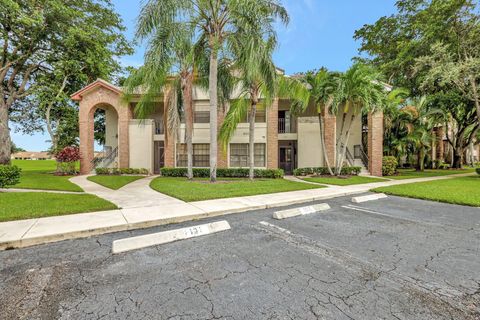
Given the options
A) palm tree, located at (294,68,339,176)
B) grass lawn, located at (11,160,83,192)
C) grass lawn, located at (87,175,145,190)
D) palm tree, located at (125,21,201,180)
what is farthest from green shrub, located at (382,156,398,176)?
grass lawn, located at (11,160,83,192)

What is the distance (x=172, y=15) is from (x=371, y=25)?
2344 centimetres

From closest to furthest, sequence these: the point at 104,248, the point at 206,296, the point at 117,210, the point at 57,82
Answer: the point at 206,296 < the point at 104,248 < the point at 117,210 < the point at 57,82

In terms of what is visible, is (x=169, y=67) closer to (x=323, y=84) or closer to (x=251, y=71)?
(x=251, y=71)

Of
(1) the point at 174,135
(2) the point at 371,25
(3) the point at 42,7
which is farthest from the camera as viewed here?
(2) the point at 371,25

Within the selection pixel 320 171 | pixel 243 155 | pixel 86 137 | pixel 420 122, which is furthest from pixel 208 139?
pixel 420 122

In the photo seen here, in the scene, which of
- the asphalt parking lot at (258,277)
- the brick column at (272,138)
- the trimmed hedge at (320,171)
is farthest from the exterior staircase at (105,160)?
the asphalt parking lot at (258,277)

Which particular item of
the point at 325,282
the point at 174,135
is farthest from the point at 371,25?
the point at 325,282

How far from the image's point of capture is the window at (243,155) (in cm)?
1670

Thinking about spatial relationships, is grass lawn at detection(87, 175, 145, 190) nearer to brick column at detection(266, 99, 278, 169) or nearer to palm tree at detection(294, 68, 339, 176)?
brick column at detection(266, 99, 278, 169)

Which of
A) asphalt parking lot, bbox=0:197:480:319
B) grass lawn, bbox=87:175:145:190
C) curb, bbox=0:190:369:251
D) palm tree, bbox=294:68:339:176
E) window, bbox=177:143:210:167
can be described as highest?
palm tree, bbox=294:68:339:176

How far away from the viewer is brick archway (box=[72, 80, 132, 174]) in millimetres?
16984

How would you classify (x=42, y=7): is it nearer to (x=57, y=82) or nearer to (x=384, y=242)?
(x=57, y=82)

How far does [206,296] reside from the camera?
255cm

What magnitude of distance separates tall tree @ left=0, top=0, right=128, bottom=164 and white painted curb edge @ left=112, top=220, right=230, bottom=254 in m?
19.8
